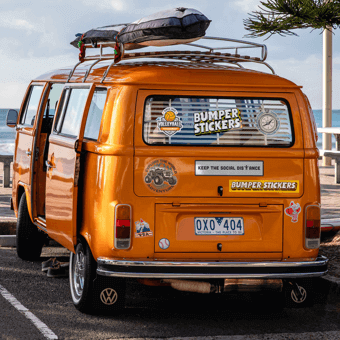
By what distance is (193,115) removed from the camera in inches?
206

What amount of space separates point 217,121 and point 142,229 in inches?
41.5

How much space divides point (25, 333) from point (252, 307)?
213cm

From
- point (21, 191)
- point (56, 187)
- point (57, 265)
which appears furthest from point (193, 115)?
point (21, 191)

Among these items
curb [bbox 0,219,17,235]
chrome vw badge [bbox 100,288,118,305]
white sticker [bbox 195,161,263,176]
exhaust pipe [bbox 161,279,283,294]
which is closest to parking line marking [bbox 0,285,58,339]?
chrome vw badge [bbox 100,288,118,305]

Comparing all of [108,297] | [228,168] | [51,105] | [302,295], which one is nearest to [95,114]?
[228,168]

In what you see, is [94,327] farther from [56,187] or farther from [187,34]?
[187,34]

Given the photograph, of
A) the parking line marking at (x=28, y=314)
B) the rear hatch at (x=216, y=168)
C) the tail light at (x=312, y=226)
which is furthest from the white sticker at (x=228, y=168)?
the parking line marking at (x=28, y=314)

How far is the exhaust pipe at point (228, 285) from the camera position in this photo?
5160 mm

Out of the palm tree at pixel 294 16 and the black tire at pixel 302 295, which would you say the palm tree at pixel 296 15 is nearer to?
the palm tree at pixel 294 16

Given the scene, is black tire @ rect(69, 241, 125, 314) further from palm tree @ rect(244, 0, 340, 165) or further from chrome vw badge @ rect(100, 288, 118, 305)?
palm tree @ rect(244, 0, 340, 165)

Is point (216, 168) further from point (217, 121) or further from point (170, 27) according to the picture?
point (170, 27)

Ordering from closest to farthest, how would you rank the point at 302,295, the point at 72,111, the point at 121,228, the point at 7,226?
the point at 121,228 → the point at 302,295 → the point at 72,111 → the point at 7,226

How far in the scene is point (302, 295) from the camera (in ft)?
18.6

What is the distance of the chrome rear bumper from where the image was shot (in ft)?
16.4
